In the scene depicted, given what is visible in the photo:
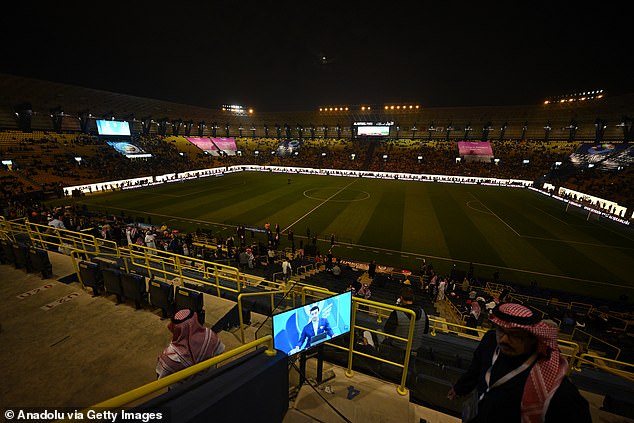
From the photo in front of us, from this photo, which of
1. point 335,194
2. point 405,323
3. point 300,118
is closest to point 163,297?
point 405,323

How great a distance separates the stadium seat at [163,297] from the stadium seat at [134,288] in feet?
1.35

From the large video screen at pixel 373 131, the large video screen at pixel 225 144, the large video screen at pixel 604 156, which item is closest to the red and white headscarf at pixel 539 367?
the large video screen at pixel 604 156

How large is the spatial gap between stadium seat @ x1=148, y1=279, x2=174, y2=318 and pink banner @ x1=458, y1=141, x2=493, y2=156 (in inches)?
2818

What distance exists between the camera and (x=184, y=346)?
12.0 ft

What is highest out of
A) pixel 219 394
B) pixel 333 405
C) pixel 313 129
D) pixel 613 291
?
pixel 313 129

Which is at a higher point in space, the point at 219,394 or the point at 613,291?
the point at 219,394

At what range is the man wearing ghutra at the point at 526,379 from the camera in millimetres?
2174

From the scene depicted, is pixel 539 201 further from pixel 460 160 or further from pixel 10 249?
pixel 10 249

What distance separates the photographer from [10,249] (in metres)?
9.42

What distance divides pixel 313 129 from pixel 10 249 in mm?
83346

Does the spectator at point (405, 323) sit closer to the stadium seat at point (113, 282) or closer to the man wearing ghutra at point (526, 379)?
the man wearing ghutra at point (526, 379)

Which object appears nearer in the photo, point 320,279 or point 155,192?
point 320,279

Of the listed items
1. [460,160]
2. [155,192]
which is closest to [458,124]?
[460,160]

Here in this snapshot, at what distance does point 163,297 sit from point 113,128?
65.1 metres
